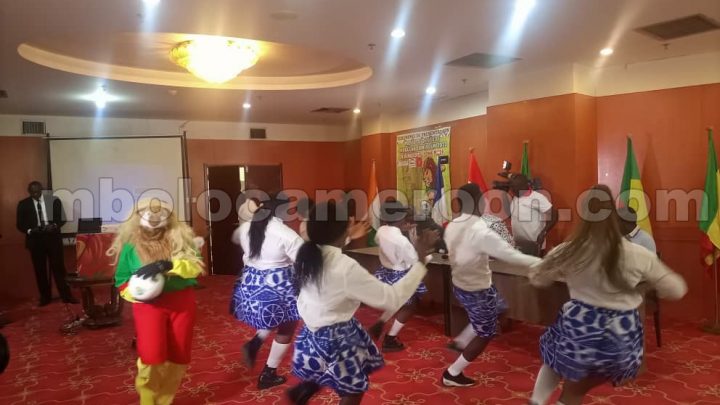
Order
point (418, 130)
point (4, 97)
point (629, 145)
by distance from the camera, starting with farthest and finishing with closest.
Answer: point (418, 130)
point (4, 97)
point (629, 145)

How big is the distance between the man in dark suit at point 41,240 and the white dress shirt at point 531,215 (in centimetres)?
581

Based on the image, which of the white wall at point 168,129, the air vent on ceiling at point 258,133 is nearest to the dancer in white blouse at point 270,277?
the white wall at point 168,129

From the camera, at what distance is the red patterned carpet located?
3.55 m

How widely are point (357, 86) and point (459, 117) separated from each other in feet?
5.88

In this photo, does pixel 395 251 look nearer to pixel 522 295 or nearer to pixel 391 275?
pixel 391 275

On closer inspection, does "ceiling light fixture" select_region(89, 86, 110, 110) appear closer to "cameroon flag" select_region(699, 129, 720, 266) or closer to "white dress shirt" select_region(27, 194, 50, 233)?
"white dress shirt" select_region(27, 194, 50, 233)

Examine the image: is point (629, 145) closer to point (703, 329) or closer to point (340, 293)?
point (703, 329)

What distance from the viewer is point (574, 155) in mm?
5496

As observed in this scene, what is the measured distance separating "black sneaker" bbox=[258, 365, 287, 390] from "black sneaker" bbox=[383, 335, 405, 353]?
3.59ft

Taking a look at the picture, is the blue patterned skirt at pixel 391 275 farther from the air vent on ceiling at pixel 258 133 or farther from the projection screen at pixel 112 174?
the air vent on ceiling at pixel 258 133

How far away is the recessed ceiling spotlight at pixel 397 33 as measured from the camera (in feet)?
13.8

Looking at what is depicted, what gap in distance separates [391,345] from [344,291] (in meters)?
2.43

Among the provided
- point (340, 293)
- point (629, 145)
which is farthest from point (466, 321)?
point (340, 293)

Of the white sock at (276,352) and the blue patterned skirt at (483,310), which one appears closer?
the blue patterned skirt at (483,310)
